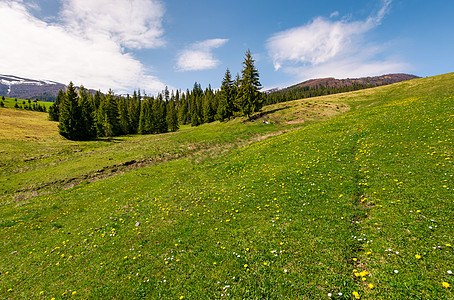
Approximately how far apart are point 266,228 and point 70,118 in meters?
76.2

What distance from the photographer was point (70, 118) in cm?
5931

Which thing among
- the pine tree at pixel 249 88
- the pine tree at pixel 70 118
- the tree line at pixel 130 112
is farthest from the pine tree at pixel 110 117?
the pine tree at pixel 249 88

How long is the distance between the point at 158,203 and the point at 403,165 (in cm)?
2005

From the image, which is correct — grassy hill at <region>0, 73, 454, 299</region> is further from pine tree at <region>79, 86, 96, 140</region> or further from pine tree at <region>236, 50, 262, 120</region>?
pine tree at <region>79, 86, 96, 140</region>

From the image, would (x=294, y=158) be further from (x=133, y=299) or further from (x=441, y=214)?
(x=133, y=299)

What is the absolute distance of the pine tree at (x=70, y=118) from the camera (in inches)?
2324

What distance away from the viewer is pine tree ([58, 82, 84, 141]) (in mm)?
59031

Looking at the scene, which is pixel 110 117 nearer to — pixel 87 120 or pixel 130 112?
pixel 87 120

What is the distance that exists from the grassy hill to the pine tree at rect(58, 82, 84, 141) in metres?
48.0

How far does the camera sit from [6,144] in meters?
41.7

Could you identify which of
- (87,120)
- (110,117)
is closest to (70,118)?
(87,120)

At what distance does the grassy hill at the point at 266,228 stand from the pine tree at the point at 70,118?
157 ft

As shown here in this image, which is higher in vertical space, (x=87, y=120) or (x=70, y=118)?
(x=70, y=118)

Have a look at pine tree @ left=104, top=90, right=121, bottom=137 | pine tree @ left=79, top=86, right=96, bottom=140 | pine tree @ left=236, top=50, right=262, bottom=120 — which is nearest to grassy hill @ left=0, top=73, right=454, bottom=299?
pine tree @ left=236, top=50, right=262, bottom=120
